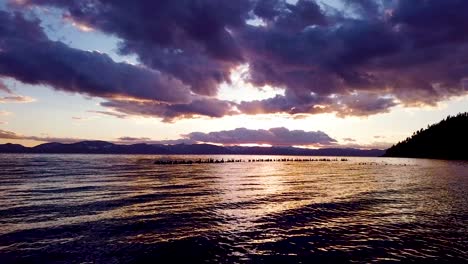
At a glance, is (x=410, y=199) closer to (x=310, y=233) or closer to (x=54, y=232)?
(x=310, y=233)

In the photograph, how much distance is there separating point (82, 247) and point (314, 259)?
43.6 feet

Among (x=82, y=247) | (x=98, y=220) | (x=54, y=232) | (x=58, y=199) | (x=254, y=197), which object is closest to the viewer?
(x=82, y=247)

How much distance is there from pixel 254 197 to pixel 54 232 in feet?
76.2

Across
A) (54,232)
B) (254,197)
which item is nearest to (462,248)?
(254,197)

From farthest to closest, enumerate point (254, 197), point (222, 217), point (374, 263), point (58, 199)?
1. point (254, 197)
2. point (58, 199)
3. point (222, 217)
4. point (374, 263)

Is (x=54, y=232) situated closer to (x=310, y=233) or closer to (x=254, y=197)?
(x=310, y=233)

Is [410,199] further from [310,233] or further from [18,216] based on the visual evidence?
[18,216]

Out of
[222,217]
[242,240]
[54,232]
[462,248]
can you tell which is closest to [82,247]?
[54,232]

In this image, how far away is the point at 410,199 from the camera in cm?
3831

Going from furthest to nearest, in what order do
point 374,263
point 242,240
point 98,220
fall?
1. point 98,220
2. point 242,240
3. point 374,263

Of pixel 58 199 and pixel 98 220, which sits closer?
pixel 98 220

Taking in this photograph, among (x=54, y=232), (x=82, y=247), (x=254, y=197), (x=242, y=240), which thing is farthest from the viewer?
(x=254, y=197)

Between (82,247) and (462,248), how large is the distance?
73.6 feet

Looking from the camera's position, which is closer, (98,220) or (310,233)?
(310,233)
